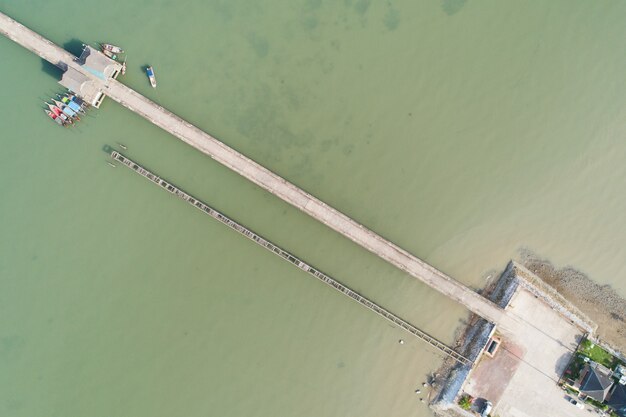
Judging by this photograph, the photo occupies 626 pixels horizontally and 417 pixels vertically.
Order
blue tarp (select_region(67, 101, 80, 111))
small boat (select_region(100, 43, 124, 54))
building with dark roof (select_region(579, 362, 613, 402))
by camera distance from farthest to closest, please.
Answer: small boat (select_region(100, 43, 124, 54))
blue tarp (select_region(67, 101, 80, 111))
building with dark roof (select_region(579, 362, 613, 402))

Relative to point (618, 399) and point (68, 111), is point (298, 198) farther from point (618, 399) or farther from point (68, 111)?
point (618, 399)

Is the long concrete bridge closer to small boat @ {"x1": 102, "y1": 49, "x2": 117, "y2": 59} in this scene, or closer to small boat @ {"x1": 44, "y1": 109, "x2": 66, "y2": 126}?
small boat @ {"x1": 102, "y1": 49, "x2": 117, "y2": 59}

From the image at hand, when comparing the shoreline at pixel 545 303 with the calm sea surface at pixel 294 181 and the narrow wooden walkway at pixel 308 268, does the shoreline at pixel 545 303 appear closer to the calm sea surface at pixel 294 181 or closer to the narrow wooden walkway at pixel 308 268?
the calm sea surface at pixel 294 181

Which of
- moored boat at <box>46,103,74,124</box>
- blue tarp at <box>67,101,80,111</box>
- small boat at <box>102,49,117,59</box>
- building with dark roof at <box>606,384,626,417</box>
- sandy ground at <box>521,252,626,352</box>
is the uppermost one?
sandy ground at <box>521,252,626,352</box>

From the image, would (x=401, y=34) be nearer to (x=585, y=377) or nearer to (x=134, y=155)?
(x=134, y=155)

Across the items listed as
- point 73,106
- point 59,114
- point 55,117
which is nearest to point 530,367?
point 73,106

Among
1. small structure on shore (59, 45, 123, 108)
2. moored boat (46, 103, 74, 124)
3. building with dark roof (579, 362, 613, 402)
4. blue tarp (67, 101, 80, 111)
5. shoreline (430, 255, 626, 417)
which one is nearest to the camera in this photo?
building with dark roof (579, 362, 613, 402)

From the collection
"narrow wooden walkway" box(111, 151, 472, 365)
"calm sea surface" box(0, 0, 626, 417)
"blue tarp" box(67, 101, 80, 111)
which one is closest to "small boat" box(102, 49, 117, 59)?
"calm sea surface" box(0, 0, 626, 417)
